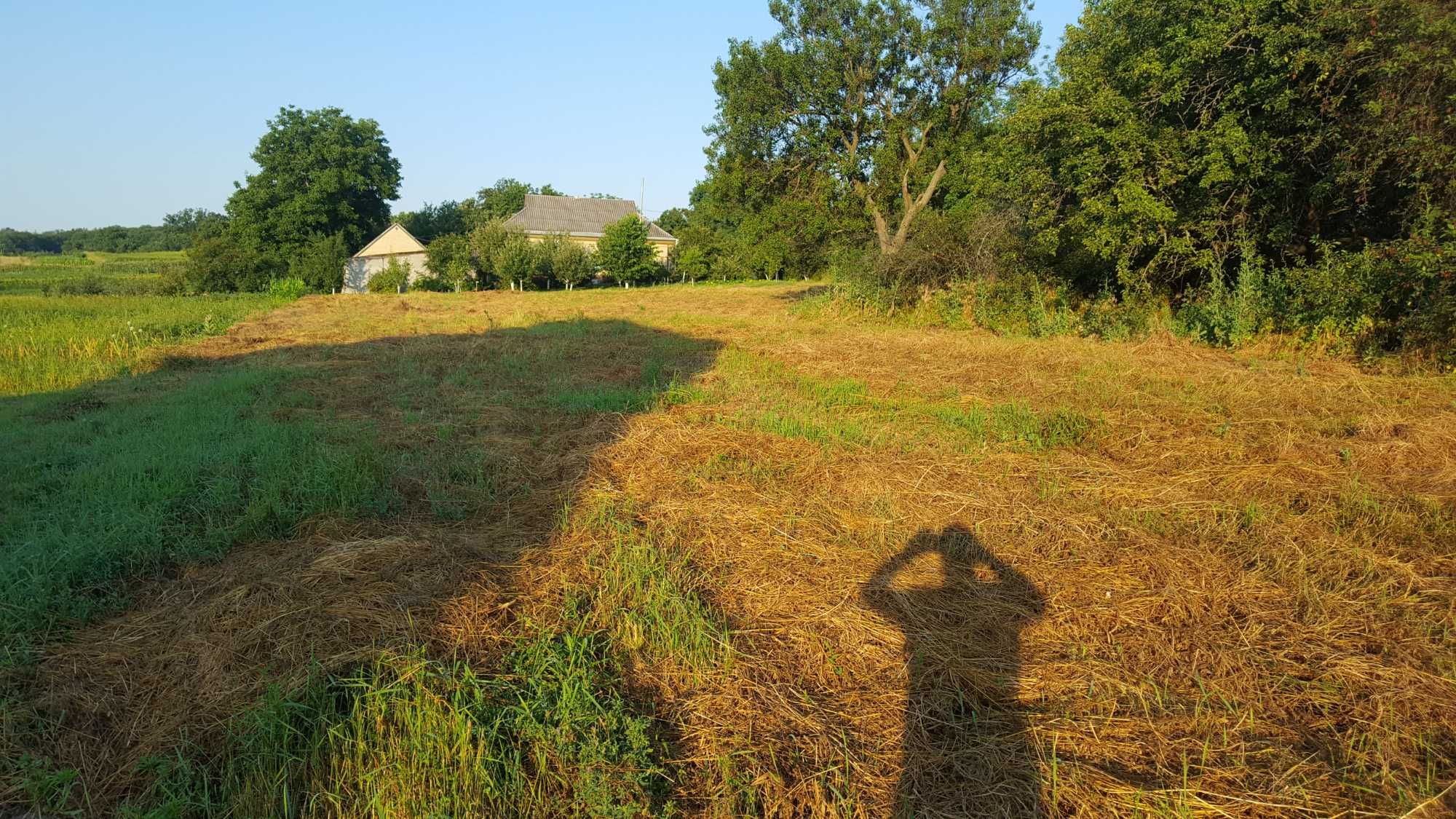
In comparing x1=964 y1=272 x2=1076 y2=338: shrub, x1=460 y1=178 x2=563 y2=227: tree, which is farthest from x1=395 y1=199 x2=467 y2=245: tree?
x1=964 y1=272 x2=1076 y2=338: shrub

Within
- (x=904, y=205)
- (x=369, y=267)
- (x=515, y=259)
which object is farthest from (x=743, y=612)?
(x=369, y=267)

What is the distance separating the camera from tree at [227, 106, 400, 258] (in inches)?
1598

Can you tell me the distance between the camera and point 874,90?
64.8 feet

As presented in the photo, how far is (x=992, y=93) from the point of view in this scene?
1902 centimetres

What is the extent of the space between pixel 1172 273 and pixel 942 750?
12295mm

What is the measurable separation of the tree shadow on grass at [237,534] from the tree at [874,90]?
13982 mm

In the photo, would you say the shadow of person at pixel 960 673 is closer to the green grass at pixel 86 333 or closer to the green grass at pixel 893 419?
the green grass at pixel 893 419

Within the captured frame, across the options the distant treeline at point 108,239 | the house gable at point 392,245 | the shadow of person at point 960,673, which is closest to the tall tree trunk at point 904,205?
the shadow of person at point 960,673

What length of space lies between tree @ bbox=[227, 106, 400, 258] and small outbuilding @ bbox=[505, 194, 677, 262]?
1014 cm

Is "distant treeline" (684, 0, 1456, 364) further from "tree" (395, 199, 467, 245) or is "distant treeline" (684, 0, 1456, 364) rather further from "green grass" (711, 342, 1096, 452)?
"tree" (395, 199, 467, 245)

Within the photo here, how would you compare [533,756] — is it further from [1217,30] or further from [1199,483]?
[1217,30]

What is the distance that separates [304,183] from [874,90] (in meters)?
38.8

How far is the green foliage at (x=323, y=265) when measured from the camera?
39031 mm

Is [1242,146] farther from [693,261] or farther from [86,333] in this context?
[693,261]
